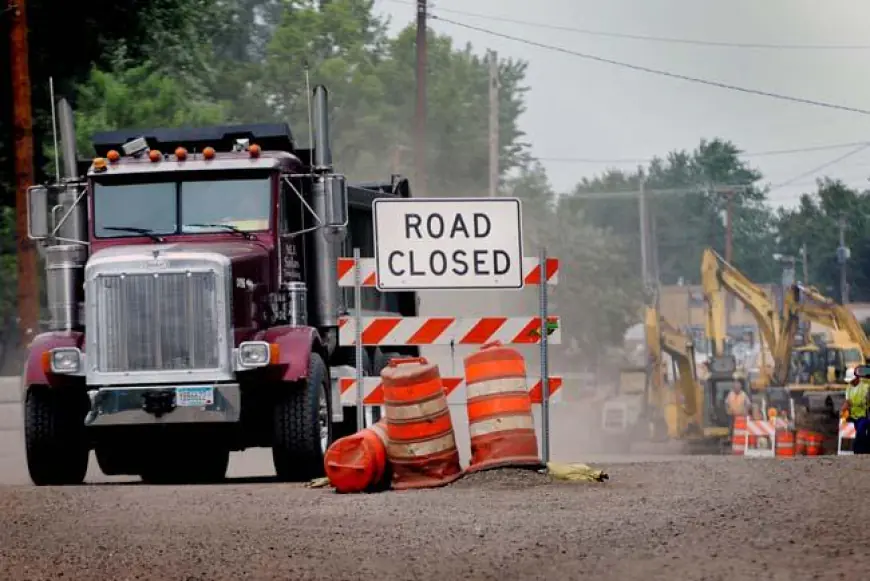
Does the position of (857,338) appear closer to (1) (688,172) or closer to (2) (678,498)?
(2) (678,498)

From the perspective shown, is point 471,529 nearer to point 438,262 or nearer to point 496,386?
point 496,386

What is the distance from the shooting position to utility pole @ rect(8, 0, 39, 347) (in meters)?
31.3

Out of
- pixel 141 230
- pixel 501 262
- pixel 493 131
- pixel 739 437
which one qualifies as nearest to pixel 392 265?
pixel 501 262

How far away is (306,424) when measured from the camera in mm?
17609

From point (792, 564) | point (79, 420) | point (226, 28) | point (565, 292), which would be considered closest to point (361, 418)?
point (79, 420)

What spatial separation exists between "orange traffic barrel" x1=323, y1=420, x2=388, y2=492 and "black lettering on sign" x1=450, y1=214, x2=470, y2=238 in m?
2.14

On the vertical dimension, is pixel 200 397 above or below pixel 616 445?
above

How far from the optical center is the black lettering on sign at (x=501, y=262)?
16.6 m

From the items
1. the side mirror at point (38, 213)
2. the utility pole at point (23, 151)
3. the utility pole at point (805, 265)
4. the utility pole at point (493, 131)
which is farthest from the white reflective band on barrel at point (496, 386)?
the utility pole at point (805, 265)

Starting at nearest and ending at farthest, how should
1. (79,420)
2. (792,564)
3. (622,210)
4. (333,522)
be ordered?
(792,564) < (333,522) < (79,420) < (622,210)

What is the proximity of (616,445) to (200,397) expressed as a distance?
26.3m

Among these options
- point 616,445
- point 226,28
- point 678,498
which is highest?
point 226,28

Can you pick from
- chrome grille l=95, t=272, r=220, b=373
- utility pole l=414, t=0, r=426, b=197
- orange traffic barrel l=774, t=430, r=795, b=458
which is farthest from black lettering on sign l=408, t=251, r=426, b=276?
utility pole l=414, t=0, r=426, b=197

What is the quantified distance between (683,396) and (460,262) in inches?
943
